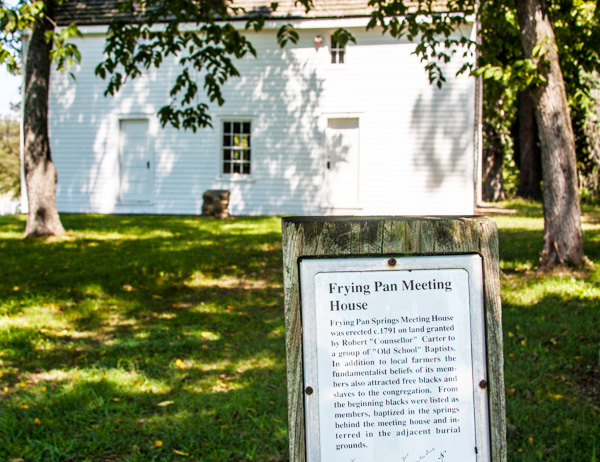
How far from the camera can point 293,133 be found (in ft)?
57.7

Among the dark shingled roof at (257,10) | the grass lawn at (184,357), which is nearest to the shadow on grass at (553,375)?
the grass lawn at (184,357)

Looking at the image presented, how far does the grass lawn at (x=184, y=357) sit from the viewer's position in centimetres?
366

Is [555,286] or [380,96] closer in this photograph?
[555,286]

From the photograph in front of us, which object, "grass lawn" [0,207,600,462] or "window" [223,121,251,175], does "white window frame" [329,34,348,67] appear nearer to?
"window" [223,121,251,175]

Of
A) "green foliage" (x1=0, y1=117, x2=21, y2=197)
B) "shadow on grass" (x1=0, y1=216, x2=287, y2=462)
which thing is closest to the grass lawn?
"shadow on grass" (x1=0, y1=216, x2=287, y2=462)

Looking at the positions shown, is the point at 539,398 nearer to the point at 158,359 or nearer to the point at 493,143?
the point at 158,359

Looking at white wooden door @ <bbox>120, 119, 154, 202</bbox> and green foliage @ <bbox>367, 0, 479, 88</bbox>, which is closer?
green foliage @ <bbox>367, 0, 479, 88</bbox>

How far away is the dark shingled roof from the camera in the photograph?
16.9 metres

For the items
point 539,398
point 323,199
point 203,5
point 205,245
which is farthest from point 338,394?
point 323,199

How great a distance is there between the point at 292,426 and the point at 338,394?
0.18 metres

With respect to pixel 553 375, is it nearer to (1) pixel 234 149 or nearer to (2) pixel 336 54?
(2) pixel 336 54

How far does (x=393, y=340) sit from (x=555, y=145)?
6481 mm

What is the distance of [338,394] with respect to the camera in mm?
1874

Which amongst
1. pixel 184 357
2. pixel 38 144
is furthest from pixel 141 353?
pixel 38 144
